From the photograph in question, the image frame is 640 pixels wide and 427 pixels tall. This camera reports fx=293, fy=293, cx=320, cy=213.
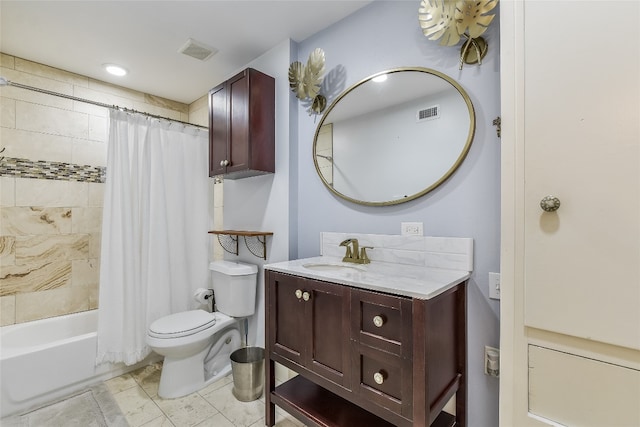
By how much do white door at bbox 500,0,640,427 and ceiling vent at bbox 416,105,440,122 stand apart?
480mm

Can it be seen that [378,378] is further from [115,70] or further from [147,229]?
[115,70]

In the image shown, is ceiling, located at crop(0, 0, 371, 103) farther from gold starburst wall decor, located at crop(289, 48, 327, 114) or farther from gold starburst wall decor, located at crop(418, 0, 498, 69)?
gold starburst wall decor, located at crop(418, 0, 498, 69)

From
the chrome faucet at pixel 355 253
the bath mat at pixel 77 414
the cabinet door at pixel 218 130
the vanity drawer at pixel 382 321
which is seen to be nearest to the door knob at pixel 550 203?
the vanity drawer at pixel 382 321

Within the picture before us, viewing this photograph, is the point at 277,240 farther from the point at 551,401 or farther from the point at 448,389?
the point at 551,401

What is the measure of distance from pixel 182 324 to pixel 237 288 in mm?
416

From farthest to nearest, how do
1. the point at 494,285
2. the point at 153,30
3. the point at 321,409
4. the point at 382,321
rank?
the point at 153,30 → the point at 321,409 → the point at 494,285 → the point at 382,321

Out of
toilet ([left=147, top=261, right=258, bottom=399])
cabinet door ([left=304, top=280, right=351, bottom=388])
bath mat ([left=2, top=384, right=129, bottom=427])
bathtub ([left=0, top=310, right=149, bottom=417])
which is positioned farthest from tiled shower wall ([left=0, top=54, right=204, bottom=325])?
cabinet door ([left=304, top=280, right=351, bottom=388])

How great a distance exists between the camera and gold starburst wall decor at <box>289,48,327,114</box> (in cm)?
185

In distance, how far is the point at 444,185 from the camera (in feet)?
4.68

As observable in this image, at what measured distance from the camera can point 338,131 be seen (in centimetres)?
184

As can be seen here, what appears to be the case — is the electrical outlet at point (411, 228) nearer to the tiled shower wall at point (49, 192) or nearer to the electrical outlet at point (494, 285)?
the electrical outlet at point (494, 285)

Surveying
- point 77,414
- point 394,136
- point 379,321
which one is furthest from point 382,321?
point 77,414

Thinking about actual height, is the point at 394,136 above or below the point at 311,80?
below

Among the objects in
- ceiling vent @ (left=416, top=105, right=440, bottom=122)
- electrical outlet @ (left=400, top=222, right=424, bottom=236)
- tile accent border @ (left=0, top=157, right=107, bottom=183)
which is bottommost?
electrical outlet @ (left=400, top=222, right=424, bottom=236)
